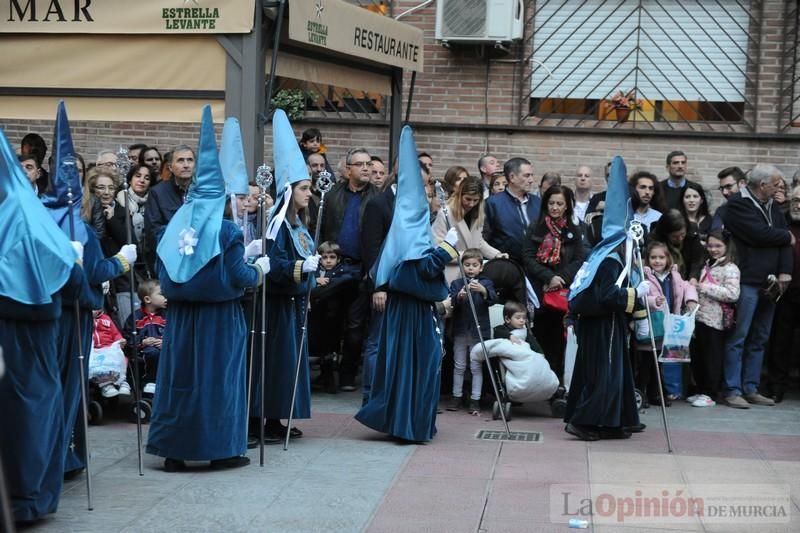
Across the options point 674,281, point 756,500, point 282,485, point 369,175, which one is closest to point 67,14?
point 369,175

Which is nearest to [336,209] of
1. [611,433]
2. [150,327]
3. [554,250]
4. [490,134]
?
[554,250]

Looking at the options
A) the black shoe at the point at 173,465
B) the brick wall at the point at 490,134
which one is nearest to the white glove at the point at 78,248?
the black shoe at the point at 173,465

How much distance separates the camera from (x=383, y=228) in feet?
35.0

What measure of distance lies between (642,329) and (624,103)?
15.9 feet

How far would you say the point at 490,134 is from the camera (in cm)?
1459

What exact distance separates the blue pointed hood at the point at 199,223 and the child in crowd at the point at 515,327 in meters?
3.41

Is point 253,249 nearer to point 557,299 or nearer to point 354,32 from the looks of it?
point 557,299

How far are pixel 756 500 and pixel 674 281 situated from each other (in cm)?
381

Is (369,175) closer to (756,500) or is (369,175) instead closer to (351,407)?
(351,407)

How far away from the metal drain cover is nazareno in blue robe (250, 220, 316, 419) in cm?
145

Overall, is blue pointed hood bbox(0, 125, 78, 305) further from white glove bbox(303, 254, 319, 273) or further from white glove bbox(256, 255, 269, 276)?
white glove bbox(303, 254, 319, 273)

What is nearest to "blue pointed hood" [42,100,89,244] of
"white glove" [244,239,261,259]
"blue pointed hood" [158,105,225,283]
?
"blue pointed hood" [158,105,225,283]

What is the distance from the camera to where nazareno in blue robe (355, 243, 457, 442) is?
8922 mm

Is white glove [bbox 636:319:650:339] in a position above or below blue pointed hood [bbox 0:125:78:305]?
below
